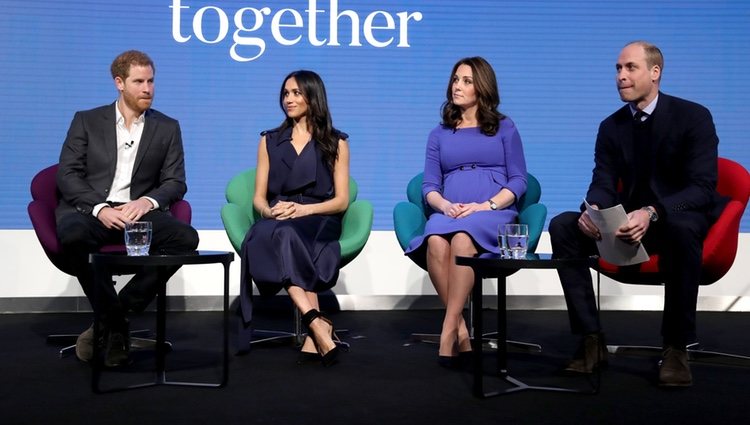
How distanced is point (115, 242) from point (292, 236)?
2.57 feet

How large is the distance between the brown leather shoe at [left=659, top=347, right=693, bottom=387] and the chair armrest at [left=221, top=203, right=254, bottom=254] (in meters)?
1.85

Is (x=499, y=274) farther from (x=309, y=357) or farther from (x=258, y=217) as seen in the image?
(x=258, y=217)

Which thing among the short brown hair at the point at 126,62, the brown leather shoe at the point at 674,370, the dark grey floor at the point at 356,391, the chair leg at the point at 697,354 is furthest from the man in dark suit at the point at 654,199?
the short brown hair at the point at 126,62

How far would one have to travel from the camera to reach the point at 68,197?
150 inches

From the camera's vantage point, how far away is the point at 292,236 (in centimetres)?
366

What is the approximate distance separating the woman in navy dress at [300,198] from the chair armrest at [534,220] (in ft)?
2.65

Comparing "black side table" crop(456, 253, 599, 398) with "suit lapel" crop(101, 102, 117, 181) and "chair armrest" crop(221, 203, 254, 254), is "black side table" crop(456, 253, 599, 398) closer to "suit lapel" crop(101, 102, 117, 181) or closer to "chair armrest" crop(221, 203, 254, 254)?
"chair armrest" crop(221, 203, 254, 254)

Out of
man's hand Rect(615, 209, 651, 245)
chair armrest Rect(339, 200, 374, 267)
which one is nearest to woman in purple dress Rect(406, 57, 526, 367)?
chair armrest Rect(339, 200, 374, 267)

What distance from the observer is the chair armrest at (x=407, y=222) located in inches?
160

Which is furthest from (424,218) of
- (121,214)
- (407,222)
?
(121,214)

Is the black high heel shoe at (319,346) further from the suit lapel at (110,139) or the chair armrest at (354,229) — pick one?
the suit lapel at (110,139)

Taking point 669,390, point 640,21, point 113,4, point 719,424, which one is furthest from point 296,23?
point 719,424

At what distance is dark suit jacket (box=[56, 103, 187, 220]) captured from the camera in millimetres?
3877

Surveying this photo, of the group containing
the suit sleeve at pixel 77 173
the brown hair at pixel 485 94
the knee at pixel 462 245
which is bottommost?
the knee at pixel 462 245
